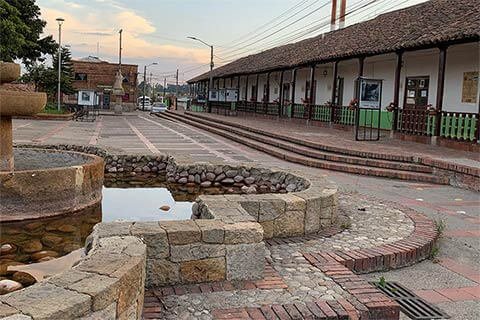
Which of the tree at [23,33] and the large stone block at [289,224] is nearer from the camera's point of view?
the large stone block at [289,224]

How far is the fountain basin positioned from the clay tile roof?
33.4 ft

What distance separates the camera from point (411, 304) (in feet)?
12.9

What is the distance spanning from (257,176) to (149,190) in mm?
2049

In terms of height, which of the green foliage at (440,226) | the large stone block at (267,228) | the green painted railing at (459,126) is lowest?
the green foliage at (440,226)

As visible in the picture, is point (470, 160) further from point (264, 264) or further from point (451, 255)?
point (264, 264)

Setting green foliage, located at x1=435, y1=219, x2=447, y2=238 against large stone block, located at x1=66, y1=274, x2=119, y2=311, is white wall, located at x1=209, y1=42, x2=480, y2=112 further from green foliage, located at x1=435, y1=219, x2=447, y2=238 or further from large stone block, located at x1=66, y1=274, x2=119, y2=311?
large stone block, located at x1=66, y1=274, x2=119, y2=311

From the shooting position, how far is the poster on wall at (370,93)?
14.4 meters

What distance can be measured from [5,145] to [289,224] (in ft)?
15.0

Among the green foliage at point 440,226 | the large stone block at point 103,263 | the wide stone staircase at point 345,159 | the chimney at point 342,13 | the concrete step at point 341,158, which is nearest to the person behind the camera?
the large stone block at point 103,263

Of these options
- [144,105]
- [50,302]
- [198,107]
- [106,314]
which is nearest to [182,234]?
[106,314]

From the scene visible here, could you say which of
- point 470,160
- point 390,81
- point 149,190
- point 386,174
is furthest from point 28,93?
point 390,81

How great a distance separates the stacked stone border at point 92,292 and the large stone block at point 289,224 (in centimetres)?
209

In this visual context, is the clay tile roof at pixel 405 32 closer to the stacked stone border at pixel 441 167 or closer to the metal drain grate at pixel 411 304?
the stacked stone border at pixel 441 167

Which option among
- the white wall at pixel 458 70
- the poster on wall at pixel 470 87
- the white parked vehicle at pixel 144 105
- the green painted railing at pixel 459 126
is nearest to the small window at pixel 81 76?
the white parked vehicle at pixel 144 105
